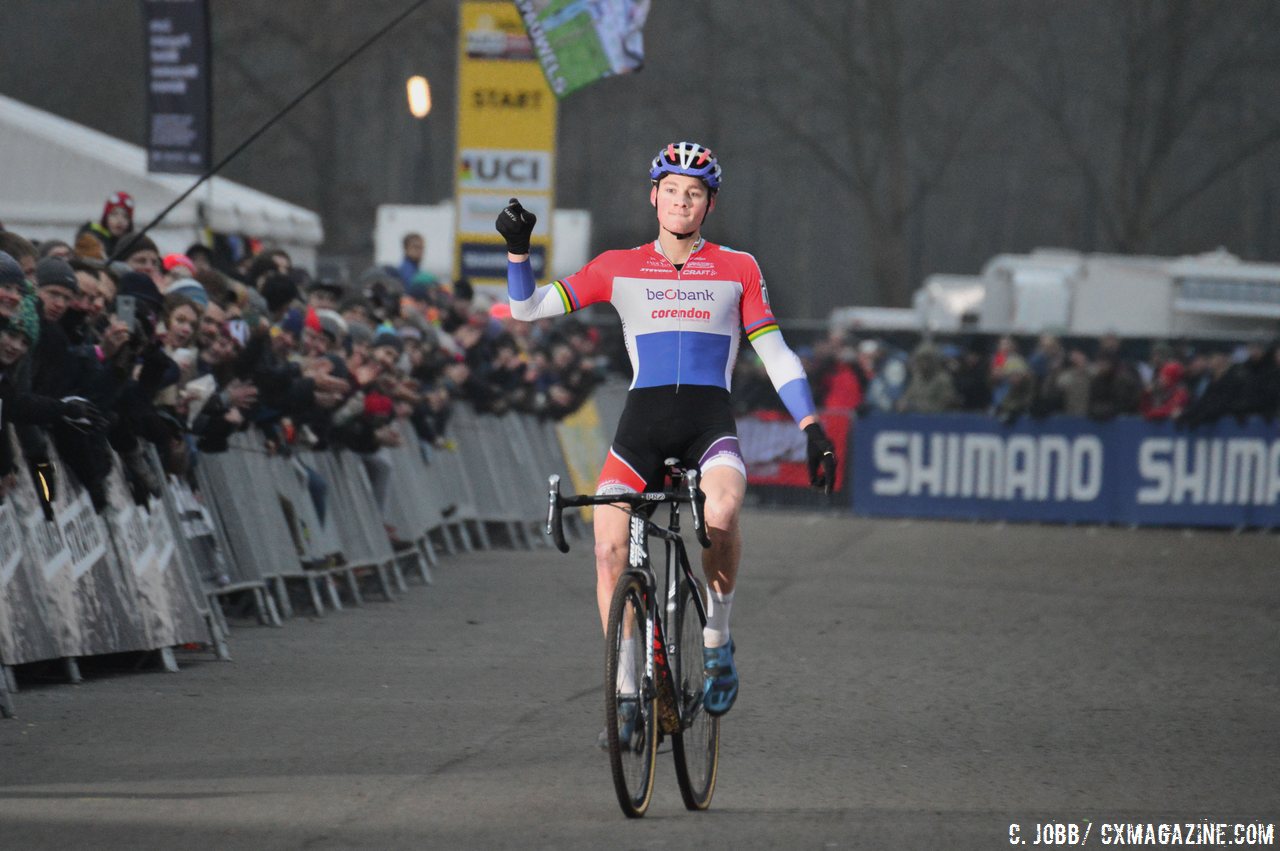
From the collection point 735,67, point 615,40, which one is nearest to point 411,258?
point 615,40

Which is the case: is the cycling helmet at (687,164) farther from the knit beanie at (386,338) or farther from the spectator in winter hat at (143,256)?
the knit beanie at (386,338)

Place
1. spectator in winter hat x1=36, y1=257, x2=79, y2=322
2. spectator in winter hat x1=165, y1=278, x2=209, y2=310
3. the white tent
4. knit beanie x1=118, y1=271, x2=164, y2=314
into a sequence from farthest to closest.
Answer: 1. the white tent
2. spectator in winter hat x1=165, y1=278, x2=209, y2=310
3. knit beanie x1=118, y1=271, x2=164, y2=314
4. spectator in winter hat x1=36, y1=257, x2=79, y2=322

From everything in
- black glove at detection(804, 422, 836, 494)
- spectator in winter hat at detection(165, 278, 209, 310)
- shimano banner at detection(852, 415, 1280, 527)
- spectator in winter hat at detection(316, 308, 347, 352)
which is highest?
spectator in winter hat at detection(165, 278, 209, 310)

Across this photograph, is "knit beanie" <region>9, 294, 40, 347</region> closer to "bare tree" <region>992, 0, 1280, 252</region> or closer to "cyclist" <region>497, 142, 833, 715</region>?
"cyclist" <region>497, 142, 833, 715</region>

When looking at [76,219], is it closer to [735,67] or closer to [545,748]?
[545,748]

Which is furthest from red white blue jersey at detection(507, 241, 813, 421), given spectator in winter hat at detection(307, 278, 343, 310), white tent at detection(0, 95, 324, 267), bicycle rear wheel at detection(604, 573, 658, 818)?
white tent at detection(0, 95, 324, 267)

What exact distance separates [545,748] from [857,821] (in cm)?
179

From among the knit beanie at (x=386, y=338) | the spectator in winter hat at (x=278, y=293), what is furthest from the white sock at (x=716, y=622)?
the knit beanie at (x=386, y=338)

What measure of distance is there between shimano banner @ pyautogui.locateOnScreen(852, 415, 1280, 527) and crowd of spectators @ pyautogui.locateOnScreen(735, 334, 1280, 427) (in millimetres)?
253

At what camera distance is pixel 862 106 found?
54.3 metres

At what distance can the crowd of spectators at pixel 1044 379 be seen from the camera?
81.2ft

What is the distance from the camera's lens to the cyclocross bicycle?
7.25 m

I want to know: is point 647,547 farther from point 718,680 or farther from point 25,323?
point 25,323

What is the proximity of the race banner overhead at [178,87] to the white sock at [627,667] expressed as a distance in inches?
368
